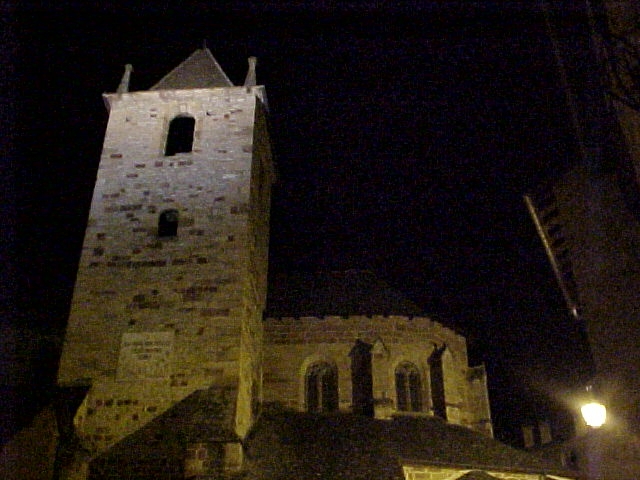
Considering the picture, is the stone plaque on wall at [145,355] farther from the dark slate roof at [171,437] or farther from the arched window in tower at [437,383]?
the arched window in tower at [437,383]

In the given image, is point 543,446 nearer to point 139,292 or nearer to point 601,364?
point 601,364

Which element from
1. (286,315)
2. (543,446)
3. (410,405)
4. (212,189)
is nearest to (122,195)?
(212,189)

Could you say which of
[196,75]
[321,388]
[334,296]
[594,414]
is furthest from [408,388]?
[196,75]

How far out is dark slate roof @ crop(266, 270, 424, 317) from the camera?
1933cm

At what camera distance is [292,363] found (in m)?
18.4

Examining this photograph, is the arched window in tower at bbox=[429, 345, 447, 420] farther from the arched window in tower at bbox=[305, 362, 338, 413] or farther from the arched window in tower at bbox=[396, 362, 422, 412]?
the arched window in tower at bbox=[305, 362, 338, 413]

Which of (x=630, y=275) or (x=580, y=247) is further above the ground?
(x=580, y=247)

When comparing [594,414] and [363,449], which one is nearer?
[594,414]

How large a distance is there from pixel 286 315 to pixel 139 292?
5492 mm

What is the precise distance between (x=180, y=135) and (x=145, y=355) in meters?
6.84

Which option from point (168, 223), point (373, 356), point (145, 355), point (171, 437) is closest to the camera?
point (171, 437)

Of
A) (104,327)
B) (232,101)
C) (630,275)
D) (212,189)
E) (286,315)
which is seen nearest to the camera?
(630,275)

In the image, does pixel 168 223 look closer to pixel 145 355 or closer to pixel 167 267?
pixel 167 267

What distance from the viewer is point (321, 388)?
18.4m
